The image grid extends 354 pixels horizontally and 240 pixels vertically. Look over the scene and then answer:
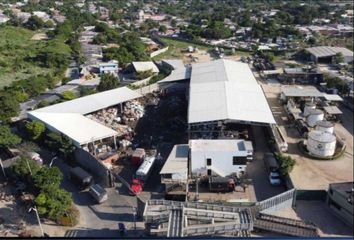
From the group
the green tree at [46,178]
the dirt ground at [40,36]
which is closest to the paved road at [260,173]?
the green tree at [46,178]

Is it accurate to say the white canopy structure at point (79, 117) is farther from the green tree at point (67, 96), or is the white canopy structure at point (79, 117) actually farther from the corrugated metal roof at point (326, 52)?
the corrugated metal roof at point (326, 52)

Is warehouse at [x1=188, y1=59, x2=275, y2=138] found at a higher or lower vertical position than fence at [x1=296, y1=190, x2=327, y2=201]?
higher

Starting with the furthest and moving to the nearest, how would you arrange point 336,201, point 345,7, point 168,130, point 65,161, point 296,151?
point 345,7
point 168,130
point 296,151
point 65,161
point 336,201

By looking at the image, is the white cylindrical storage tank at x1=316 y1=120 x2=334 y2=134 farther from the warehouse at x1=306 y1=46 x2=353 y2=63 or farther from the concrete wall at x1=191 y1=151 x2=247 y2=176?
the warehouse at x1=306 y1=46 x2=353 y2=63

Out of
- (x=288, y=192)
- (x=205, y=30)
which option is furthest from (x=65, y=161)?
(x=205, y=30)

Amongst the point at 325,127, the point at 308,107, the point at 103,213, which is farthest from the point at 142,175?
the point at 308,107

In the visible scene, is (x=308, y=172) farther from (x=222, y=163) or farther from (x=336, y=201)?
(x=222, y=163)

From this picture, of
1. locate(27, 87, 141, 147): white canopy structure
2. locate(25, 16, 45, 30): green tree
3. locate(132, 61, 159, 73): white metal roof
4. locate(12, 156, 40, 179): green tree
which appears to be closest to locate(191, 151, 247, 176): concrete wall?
locate(27, 87, 141, 147): white canopy structure

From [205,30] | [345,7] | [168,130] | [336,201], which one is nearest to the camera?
[336,201]
